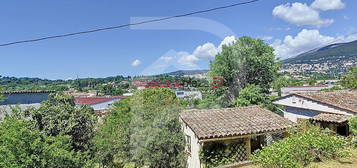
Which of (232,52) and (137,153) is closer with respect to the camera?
(137,153)

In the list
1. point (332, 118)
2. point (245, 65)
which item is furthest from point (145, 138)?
point (245, 65)

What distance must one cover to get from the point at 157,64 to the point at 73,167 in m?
19.1

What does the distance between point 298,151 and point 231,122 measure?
5189 millimetres

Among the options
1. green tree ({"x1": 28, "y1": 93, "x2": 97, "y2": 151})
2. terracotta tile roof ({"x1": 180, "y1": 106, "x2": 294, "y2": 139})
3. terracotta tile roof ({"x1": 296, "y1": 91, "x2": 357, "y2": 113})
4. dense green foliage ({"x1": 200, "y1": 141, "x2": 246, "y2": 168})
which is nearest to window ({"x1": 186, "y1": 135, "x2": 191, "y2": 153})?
terracotta tile roof ({"x1": 180, "y1": 106, "x2": 294, "y2": 139})

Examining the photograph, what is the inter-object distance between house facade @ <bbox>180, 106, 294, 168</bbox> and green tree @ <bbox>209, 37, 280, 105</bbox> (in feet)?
31.5

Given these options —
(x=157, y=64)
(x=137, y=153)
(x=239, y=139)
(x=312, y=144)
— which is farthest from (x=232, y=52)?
(x=312, y=144)

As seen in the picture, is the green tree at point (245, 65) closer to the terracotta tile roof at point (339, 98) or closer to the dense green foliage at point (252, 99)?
the dense green foliage at point (252, 99)

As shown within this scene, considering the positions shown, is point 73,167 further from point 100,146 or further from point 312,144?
point 312,144

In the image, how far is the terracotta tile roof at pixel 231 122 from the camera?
375 inches

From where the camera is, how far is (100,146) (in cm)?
1164

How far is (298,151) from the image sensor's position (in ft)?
17.5

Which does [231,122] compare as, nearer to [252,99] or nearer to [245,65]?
[252,99]

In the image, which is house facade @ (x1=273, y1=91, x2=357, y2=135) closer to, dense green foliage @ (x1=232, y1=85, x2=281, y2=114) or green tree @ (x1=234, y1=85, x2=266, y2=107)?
dense green foliage @ (x1=232, y1=85, x2=281, y2=114)

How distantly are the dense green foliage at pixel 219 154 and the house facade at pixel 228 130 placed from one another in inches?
1.7
